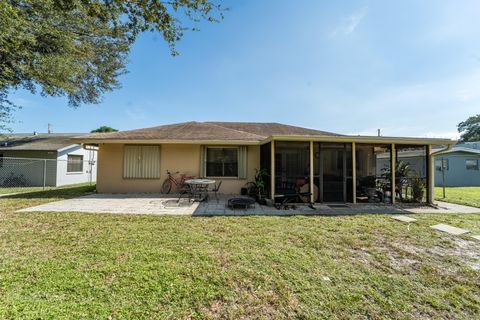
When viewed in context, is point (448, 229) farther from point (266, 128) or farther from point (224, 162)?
point (266, 128)

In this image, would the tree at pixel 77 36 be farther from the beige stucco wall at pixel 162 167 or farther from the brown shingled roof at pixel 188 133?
the beige stucco wall at pixel 162 167

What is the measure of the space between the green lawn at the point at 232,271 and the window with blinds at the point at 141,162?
4.60m

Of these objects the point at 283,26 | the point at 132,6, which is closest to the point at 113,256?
the point at 132,6

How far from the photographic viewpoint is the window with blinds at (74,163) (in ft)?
43.9

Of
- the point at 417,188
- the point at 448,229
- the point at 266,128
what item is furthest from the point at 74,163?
the point at 417,188

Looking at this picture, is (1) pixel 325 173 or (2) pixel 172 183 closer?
(1) pixel 325 173

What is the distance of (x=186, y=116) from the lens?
15.4 metres

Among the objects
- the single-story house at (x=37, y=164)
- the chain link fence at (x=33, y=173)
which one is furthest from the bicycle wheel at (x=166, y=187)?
the chain link fence at (x=33, y=173)

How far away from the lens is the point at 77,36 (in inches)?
348

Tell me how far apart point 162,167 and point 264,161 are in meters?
4.66

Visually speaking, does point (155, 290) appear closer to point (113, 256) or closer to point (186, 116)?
point (113, 256)

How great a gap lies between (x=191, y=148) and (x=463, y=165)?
71.2ft

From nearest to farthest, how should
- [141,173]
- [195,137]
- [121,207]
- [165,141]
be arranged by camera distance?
[121,207], [165,141], [195,137], [141,173]

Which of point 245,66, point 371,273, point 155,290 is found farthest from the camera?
point 245,66
